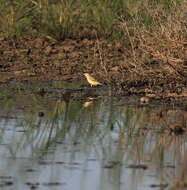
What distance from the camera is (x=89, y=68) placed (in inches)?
420

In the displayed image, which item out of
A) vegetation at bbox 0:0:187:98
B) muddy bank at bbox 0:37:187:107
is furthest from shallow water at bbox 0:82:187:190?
vegetation at bbox 0:0:187:98

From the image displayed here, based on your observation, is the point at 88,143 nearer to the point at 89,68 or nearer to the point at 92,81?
the point at 92,81

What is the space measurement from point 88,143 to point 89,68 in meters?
4.73

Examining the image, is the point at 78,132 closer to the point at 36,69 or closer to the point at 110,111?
the point at 110,111

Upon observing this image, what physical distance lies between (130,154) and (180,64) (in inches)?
140

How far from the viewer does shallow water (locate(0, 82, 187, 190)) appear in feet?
16.3

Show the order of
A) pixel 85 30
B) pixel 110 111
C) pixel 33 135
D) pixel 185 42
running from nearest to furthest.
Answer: pixel 33 135, pixel 110 111, pixel 185 42, pixel 85 30

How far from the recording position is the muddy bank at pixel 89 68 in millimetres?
8984

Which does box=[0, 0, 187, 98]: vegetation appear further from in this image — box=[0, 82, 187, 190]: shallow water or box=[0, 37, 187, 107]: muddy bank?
box=[0, 82, 187, 190]: shallow water

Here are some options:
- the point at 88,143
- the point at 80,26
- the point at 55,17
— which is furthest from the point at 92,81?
the point at 80,26

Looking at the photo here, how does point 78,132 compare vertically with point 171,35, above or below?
below

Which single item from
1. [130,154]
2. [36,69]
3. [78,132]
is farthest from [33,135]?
[36,69]

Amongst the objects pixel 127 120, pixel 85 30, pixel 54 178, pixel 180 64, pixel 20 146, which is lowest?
pixel 54 178

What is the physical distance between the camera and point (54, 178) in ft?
16.2
